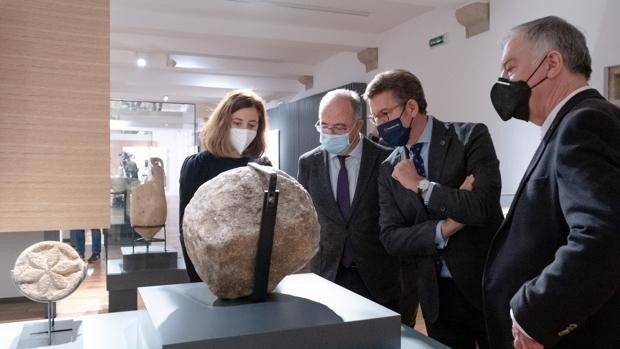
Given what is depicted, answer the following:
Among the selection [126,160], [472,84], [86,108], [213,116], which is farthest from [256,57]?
[213,116]

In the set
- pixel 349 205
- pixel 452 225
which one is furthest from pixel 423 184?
pixel 349 205

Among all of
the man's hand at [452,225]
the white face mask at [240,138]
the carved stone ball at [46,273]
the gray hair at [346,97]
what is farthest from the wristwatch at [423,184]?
the carved stone ball at [46,273]

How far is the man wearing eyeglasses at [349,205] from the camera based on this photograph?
2.09 m

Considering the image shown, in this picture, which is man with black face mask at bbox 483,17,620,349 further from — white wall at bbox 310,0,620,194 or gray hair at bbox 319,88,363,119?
white wall at bbox 310,0,620,194

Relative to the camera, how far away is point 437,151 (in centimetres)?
190

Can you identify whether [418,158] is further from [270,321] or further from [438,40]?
[438,40]

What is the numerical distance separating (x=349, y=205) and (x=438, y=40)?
4.30m

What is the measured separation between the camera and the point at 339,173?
222 centimetres

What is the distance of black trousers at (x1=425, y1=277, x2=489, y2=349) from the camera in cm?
182

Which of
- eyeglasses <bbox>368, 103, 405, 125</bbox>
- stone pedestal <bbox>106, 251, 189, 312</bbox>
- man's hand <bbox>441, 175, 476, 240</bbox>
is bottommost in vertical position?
stone pedestal <bbox>106, 251, 189, 312</bbox>

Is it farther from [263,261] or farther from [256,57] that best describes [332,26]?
[263,261]

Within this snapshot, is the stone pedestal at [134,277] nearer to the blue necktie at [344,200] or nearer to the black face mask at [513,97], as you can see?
the blue necktie at [344,200]

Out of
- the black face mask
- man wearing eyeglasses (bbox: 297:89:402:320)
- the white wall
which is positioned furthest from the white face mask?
the white wall

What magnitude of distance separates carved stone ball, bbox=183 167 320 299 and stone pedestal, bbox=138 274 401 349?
97 millimetres
